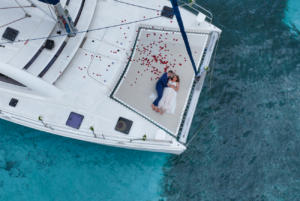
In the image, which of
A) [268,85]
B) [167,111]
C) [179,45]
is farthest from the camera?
[268,85]

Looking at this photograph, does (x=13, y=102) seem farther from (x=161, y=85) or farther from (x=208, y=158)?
(x=208, y=158)

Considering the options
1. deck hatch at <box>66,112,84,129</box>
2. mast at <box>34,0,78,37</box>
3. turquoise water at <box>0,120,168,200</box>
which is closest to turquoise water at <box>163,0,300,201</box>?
turquoise water at <box>0,120,168,200</box>

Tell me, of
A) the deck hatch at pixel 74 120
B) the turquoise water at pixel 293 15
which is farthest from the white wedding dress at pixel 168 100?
the turquoise water at pixel 293 15

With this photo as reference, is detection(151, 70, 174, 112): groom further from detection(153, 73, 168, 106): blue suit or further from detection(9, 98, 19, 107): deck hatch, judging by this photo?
detection(9, 98, 19, 107): deck hatch

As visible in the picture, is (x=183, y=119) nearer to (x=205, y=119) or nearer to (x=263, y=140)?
(x=205, y=119)

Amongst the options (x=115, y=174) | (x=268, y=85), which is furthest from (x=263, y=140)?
(x=115, y=174)

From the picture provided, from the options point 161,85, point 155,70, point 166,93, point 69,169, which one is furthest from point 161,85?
point 69,169
